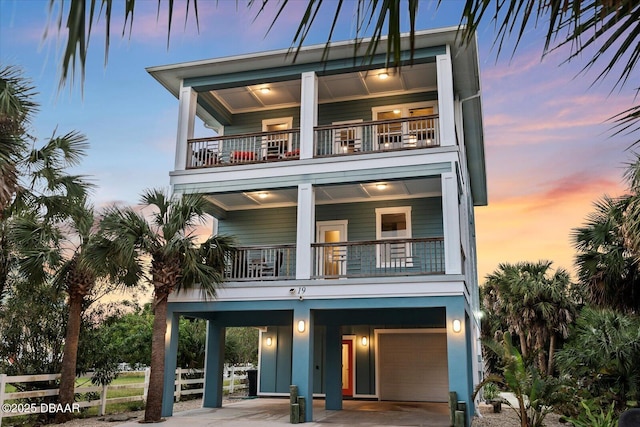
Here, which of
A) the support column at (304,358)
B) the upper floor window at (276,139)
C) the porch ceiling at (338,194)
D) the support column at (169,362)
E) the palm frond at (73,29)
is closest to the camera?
the palm frond at (73,29)

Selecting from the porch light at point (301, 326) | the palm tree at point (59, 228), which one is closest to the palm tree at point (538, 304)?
the porch light at point (301, 326)

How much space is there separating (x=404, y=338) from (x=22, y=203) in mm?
13495

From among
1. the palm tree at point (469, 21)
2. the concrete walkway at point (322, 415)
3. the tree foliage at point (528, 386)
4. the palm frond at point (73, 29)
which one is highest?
the palm tree at point (469, 21)

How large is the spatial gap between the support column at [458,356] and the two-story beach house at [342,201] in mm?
24

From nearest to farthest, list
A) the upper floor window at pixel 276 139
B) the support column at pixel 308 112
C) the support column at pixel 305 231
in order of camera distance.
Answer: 1. the support column at pixel 305 231
2. the support column at pixel 308 112
3. the upper floor window at pixel 276 139

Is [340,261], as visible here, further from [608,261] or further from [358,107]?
[608,261]

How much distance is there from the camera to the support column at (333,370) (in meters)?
16.9

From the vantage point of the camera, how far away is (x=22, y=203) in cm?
1159

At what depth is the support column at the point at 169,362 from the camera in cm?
1406

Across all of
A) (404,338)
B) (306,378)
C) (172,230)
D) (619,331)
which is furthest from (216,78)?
(619,331)

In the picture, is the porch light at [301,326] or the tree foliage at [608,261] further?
the porch light at [301,326]

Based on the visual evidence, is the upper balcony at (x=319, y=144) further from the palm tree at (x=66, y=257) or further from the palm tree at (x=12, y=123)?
the palm tree at (x=12, y=123)

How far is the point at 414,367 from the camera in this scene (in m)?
20.1

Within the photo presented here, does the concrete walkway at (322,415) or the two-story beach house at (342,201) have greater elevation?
the two-story beach house at (342,201)
